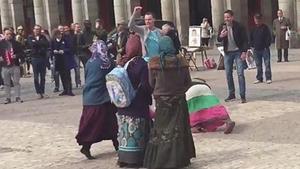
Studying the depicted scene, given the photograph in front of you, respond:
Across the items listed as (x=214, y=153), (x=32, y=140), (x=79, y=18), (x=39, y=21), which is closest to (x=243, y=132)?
(x=214, y=153)

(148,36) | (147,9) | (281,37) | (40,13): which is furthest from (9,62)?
(147,9)

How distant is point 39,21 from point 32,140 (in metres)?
31.8

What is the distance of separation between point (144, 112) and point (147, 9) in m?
35.1

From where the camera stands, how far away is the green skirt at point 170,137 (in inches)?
341

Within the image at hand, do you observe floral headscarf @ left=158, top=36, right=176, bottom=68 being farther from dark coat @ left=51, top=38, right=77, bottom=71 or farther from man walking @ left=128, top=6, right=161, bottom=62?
dark coat @ left=51, top=38, right=77, bottom=71

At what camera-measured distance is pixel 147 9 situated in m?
43.9

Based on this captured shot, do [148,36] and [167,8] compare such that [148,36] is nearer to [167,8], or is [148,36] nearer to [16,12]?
[167,8]

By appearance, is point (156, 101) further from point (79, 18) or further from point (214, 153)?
point (79, 18)

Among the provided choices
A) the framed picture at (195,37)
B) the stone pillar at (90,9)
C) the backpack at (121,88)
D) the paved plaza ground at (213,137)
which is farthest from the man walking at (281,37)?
the stone pillar at (90,9)

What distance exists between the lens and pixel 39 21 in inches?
1699

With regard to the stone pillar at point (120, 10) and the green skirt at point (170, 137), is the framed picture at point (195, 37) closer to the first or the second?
the stone pillar at point (120, 10)

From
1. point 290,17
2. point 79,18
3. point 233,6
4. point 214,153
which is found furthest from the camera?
point 79,18

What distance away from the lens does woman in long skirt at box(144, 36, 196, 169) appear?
8.68 metres

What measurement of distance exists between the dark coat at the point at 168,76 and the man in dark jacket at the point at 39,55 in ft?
34.4
